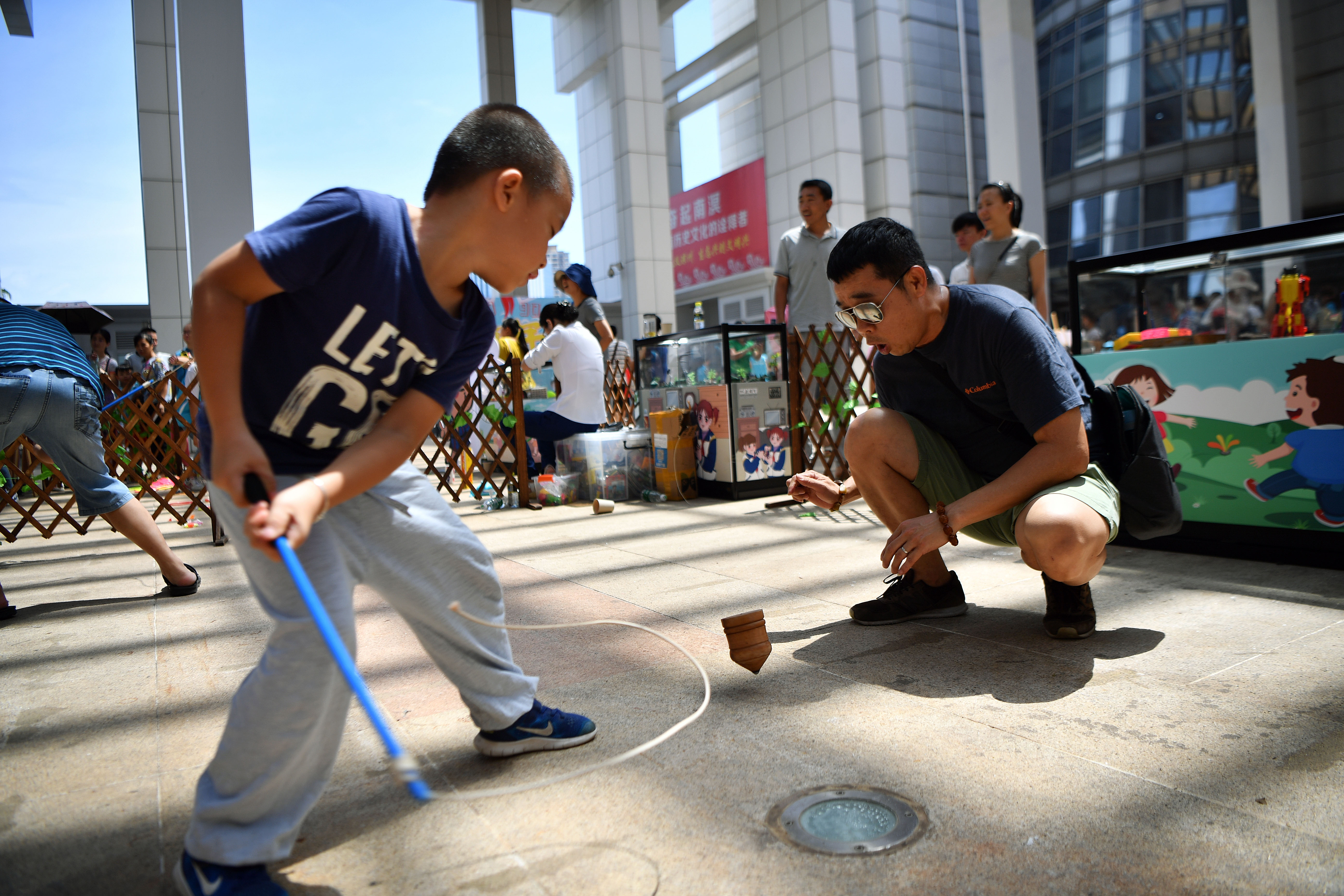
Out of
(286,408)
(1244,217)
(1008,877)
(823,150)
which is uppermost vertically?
(823,150)

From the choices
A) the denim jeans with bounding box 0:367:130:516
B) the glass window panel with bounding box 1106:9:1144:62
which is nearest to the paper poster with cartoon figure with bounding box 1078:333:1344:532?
the denim jeans with bounding box 0:367:130:516

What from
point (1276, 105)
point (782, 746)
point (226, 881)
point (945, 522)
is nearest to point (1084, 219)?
point (1276, 105)

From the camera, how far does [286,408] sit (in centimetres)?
117

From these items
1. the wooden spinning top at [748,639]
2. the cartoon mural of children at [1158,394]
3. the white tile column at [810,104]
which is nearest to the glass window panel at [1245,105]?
the white tile column at [810,104]

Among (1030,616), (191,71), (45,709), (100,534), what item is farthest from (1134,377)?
(191,71)

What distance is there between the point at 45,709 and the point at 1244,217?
558 inches

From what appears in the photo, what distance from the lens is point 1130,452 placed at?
2.05 metres

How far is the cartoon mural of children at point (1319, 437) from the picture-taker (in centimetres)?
244

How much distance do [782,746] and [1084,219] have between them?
14742mm

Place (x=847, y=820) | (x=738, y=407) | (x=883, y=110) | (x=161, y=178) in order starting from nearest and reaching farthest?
(x=847, y=820), (x=738, y=407), (x=161, y=178), (x=883, y=110)

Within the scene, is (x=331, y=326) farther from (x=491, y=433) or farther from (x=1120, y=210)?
(x=1120, y=210)

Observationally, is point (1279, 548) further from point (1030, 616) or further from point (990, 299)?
point (990, 299)

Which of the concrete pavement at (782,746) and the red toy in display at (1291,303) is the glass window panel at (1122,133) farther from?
the concrete pavement at (782,746)

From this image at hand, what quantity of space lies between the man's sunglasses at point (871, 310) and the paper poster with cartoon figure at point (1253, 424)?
1359mm
